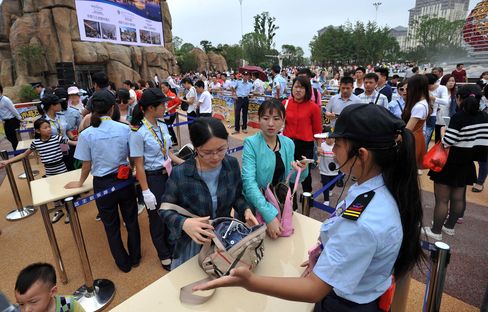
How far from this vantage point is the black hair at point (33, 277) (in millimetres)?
1592

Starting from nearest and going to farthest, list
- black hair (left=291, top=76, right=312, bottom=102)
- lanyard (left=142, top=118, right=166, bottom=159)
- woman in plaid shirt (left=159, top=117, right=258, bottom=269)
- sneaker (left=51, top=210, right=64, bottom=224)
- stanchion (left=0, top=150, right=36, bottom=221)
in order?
1. woman in plaid shirt (left=159, top=117, right=258, bottom=269)
2. lanyard (left=142, top=118, right=166, bottom=159)
3. black hair (left=291, top=76, right=312, bottom=102)
4. sneaker (left=51, top=210, right=64, bottom=224)
5. stanchion (left=0, top=150, right=36, bottom=221)

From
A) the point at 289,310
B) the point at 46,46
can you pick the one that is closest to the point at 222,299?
the point at 289,310

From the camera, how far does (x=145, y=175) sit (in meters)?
2.78

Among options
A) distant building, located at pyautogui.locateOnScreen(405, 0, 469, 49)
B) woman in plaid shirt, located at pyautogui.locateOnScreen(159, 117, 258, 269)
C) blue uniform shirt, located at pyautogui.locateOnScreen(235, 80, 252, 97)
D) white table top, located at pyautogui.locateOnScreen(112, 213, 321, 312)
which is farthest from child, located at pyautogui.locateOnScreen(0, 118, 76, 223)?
distant building, located at pyautogui.locateOnScreen(405, 0, 469, 49)

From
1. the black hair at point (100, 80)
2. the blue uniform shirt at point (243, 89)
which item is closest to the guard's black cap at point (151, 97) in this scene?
the black hair at point (100, 80)

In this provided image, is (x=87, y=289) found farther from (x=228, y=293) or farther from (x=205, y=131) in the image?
(x=205, y=131)

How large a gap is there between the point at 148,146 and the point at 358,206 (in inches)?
90.3

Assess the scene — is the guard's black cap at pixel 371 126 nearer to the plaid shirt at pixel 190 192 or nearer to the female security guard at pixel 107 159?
the plaid shirt at pixel 190 192

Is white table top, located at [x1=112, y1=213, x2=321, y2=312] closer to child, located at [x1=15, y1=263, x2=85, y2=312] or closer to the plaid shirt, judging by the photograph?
the plaid shirt

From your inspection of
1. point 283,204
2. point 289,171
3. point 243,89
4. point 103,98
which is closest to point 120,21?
point 243,89

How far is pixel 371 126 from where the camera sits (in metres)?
0.99

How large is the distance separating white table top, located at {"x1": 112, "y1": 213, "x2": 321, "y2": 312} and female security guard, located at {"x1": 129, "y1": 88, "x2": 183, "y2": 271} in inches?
55.2

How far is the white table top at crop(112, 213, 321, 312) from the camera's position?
1.29 m

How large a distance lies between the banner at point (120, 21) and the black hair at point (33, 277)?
17.5m
